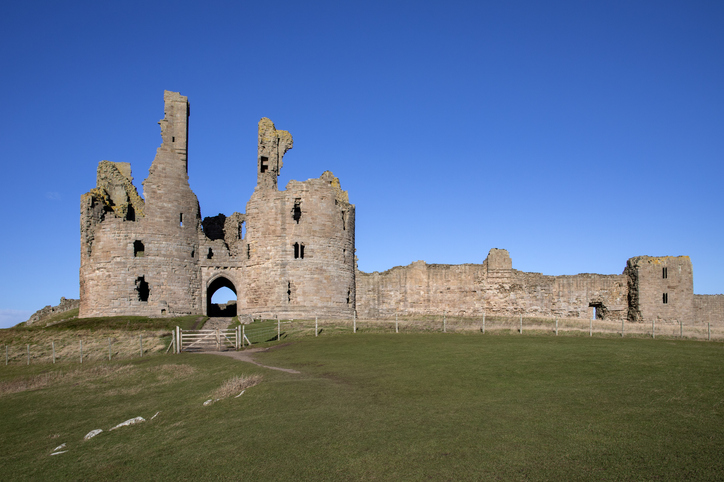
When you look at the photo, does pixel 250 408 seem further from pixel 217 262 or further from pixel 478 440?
pixel 217 262

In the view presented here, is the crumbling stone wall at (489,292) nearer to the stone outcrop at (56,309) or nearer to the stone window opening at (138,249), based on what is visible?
the stone window opening at (138,249)

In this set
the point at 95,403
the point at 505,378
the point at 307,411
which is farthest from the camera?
the point at 95,403

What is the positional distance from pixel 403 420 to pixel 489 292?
110ft

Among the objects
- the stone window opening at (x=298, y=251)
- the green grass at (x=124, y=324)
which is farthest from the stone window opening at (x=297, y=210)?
the green grass at (x=124, y=324)

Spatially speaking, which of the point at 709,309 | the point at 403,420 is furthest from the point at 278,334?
the point at 709,309

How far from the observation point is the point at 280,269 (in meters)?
38.9

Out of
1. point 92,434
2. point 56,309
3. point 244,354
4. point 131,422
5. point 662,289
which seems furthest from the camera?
point 56,309

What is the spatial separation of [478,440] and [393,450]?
1484 millimetres

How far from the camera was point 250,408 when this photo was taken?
14102mm

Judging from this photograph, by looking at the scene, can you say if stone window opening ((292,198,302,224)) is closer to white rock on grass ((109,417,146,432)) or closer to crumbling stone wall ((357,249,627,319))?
crumbling stone wall ((357,249,627,319))

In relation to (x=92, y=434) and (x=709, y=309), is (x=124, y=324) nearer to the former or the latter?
(x=92, y=434)

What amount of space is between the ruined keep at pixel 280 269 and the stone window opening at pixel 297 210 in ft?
0.30

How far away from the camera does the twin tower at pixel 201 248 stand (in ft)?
128

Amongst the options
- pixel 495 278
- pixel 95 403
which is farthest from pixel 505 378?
pixel 495 278
